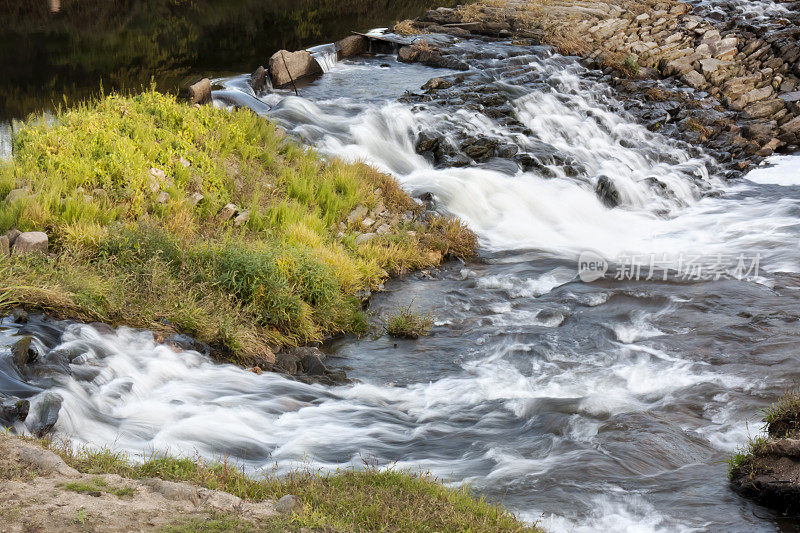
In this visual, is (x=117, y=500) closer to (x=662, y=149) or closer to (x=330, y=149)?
(x=330, y=149)

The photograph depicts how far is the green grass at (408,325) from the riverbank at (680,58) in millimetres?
12378

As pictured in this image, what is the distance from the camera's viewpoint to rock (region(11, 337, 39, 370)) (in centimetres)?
707

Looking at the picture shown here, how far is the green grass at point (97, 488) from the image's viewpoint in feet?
16.2

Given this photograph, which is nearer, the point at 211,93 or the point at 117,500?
the point at 117,500

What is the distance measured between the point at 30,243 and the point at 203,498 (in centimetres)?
527

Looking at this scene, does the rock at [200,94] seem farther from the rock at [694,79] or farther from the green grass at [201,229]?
the rock at [694,79]

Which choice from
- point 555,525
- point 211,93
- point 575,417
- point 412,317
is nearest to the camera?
point 555,525

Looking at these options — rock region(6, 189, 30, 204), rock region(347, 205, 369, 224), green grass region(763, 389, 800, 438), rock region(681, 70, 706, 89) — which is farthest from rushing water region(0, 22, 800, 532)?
rock region(681, 70, 706, 89)

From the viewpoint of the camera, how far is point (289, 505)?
5.15m

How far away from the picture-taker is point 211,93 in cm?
1719

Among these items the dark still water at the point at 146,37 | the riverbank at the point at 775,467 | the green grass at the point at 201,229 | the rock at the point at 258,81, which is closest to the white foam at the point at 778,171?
the green grass at the point at 201,229

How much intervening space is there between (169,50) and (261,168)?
14285 millimetres

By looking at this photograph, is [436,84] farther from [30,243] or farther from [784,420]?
[784,420]

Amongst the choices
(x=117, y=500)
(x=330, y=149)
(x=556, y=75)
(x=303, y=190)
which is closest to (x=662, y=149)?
(x=556, y=75)
